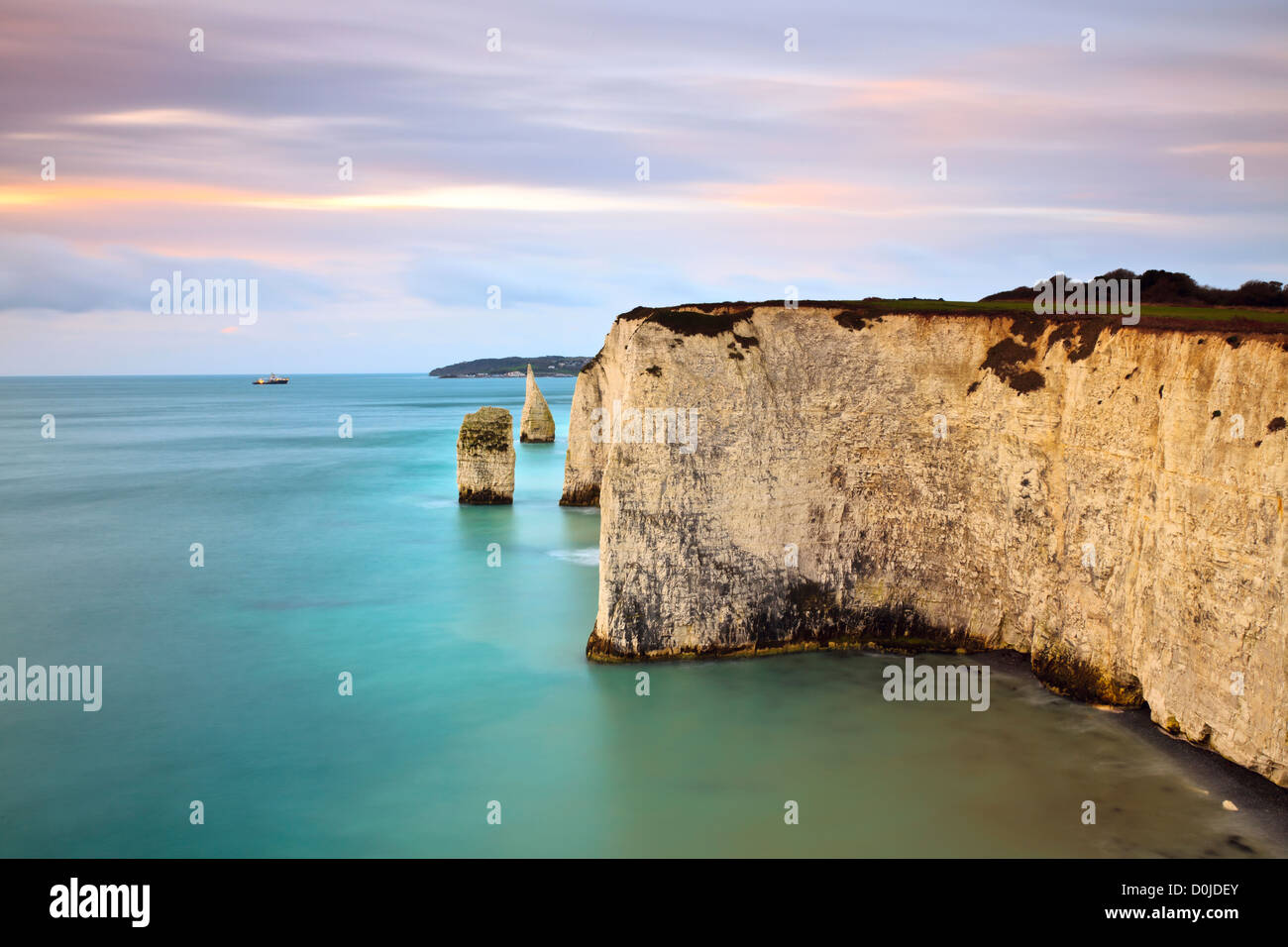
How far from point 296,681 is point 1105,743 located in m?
17.9

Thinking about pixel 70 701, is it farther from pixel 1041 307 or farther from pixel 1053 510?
pixel 1041 307

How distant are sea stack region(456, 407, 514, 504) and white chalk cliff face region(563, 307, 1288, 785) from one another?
21.2 metres

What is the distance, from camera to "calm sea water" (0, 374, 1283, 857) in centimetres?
1531

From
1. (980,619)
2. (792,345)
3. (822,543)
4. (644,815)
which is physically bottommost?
(644,815)

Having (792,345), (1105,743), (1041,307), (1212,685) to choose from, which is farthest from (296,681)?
(1041,307)

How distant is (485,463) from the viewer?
45.4m

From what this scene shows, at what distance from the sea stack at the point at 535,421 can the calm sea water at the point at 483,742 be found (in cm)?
4413

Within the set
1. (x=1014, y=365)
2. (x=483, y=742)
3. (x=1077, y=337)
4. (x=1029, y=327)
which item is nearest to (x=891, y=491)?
(x=1014, y=365)

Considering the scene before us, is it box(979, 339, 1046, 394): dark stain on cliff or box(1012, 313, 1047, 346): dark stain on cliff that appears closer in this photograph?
box(979, 339, 1046, 394): dark stain on cliff

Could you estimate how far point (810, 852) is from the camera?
14680mm

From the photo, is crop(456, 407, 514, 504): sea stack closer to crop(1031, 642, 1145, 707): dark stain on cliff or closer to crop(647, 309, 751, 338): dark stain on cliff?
crop(647, 309, 751, 338): dark stain on cliff

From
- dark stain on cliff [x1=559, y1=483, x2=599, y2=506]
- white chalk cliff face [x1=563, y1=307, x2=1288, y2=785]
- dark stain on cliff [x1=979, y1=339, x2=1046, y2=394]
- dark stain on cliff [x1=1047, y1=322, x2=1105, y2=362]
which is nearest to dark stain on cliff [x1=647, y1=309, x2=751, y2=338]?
white chalk cliff face [x1=563, y1=307, x2=1288, y2=785]

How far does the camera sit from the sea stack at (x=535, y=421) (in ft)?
256

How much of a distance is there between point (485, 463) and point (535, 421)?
110 ft
